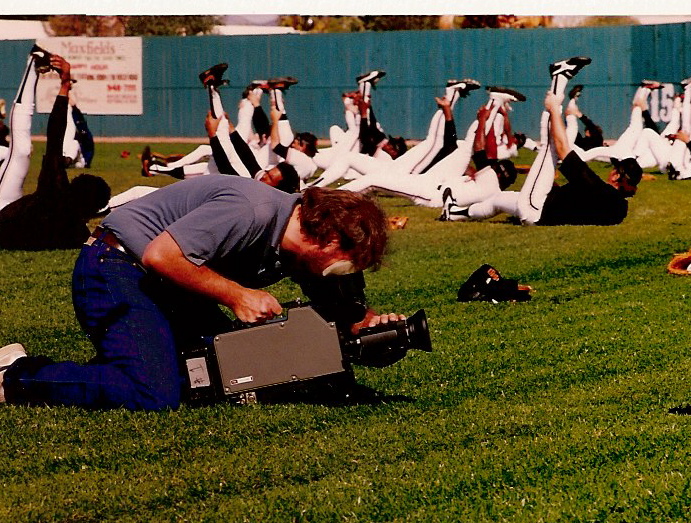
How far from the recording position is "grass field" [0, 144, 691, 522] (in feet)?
10.1

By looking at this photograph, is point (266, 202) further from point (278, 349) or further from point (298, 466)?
point (298, 466)

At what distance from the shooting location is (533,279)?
7.39m

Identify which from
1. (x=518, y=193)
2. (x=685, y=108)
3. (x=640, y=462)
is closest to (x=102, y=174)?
(x=518, y=193)

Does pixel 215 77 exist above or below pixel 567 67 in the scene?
above

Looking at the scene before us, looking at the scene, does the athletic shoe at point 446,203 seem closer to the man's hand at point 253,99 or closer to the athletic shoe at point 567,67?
the athletic shoe at point 567,67

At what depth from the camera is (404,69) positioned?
1955cm

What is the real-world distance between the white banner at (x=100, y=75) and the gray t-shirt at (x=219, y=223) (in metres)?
8.45

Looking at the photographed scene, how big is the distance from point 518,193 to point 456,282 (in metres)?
3.52

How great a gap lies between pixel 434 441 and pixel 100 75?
11.4 meters

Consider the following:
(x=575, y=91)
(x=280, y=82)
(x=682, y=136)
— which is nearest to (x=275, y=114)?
(x=280, y=82)

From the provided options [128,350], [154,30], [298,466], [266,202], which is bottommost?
[298,466]

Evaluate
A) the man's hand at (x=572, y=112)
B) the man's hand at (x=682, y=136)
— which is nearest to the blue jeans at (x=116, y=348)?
the man's hand at (x=682, y=136)

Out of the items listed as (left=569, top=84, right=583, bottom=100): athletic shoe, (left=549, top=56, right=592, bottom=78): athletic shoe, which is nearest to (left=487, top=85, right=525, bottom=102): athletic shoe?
(left=549, top=56, right=592, bottom=78): athletic shoe

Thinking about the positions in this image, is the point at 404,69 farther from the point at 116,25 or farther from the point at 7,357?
the point at 7,357
